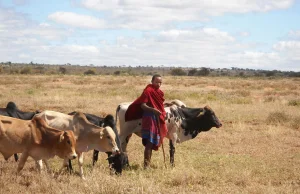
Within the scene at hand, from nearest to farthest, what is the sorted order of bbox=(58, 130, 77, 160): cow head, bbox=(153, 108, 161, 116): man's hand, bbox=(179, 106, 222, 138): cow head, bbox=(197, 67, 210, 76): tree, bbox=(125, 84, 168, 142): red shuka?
bbox=(58, 130, 77, 160): cow head < bbox=(153, 108, 161, 116): man's hand < bbox=(125, 84, 168, 142): red shuka < bbox=(179, 106, 222, 138): cow head < bbox=(197, 67, 210, 76): tree

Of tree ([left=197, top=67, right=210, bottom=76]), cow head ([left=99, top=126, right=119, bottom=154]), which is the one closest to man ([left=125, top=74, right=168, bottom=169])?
cow head ([left=99, top=126, right=119, bottom=154])

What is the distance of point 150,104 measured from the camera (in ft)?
31.3

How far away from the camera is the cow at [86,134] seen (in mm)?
8430

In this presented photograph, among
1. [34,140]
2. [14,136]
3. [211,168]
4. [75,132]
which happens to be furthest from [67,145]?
[211,168]

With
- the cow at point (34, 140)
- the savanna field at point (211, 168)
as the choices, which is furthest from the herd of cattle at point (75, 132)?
the savanna field at point (211, 168)

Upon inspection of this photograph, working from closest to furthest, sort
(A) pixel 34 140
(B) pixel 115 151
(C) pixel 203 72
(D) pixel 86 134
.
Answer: (A) pixel 34 140 → (B) pixel 115 151 → (D) pixel 86 134 → (C) pixel 203 72

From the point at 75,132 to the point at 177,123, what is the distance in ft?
9.14

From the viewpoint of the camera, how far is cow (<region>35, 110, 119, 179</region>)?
27.7 ft

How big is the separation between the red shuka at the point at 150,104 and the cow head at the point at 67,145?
7.84 feet

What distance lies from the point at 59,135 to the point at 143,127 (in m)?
2.33

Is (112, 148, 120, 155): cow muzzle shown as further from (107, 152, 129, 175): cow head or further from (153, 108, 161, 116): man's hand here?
(153, 108, 161, 116): man's hand

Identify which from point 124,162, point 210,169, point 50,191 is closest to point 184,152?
point 210,169

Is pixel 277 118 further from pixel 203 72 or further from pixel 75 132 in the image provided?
pixel 203 72

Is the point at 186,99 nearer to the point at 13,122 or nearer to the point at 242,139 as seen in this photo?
the point at 242,139
